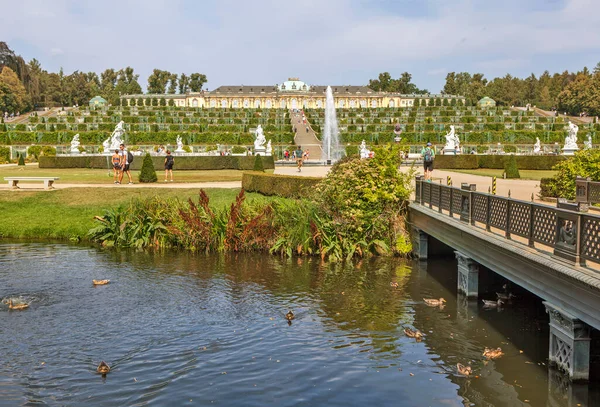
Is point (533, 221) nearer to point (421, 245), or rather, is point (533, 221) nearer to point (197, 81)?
point (421, 245)

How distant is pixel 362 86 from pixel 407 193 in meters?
146

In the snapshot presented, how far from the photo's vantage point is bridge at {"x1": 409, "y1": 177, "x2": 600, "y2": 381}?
8375 mm

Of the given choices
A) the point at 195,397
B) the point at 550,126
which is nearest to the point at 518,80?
the point at 550,126

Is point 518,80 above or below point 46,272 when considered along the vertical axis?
above

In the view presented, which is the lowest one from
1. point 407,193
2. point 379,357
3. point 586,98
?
point 379,357

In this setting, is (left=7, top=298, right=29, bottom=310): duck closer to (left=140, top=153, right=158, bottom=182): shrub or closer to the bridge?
the bridge

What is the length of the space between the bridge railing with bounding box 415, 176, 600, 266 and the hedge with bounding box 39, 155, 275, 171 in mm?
24616

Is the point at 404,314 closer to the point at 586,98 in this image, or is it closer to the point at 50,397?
the point at 50,397

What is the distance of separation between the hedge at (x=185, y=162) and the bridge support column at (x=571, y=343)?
1188 inches

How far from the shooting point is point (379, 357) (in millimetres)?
10180

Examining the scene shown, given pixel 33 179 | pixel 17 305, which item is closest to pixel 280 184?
pixel 33 179

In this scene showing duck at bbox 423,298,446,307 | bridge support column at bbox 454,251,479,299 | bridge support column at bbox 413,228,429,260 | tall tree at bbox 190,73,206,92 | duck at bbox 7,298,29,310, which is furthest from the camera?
tall tree at bbox 190,73,206,92

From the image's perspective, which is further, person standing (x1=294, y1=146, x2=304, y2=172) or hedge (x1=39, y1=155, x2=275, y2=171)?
hedge (x1=39, y1=155, x2=275, y2=171)

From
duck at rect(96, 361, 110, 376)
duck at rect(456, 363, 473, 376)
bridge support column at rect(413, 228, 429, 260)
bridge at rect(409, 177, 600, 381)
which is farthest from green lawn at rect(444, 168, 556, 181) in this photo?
duck at rect(96, 361, 110, 376)
